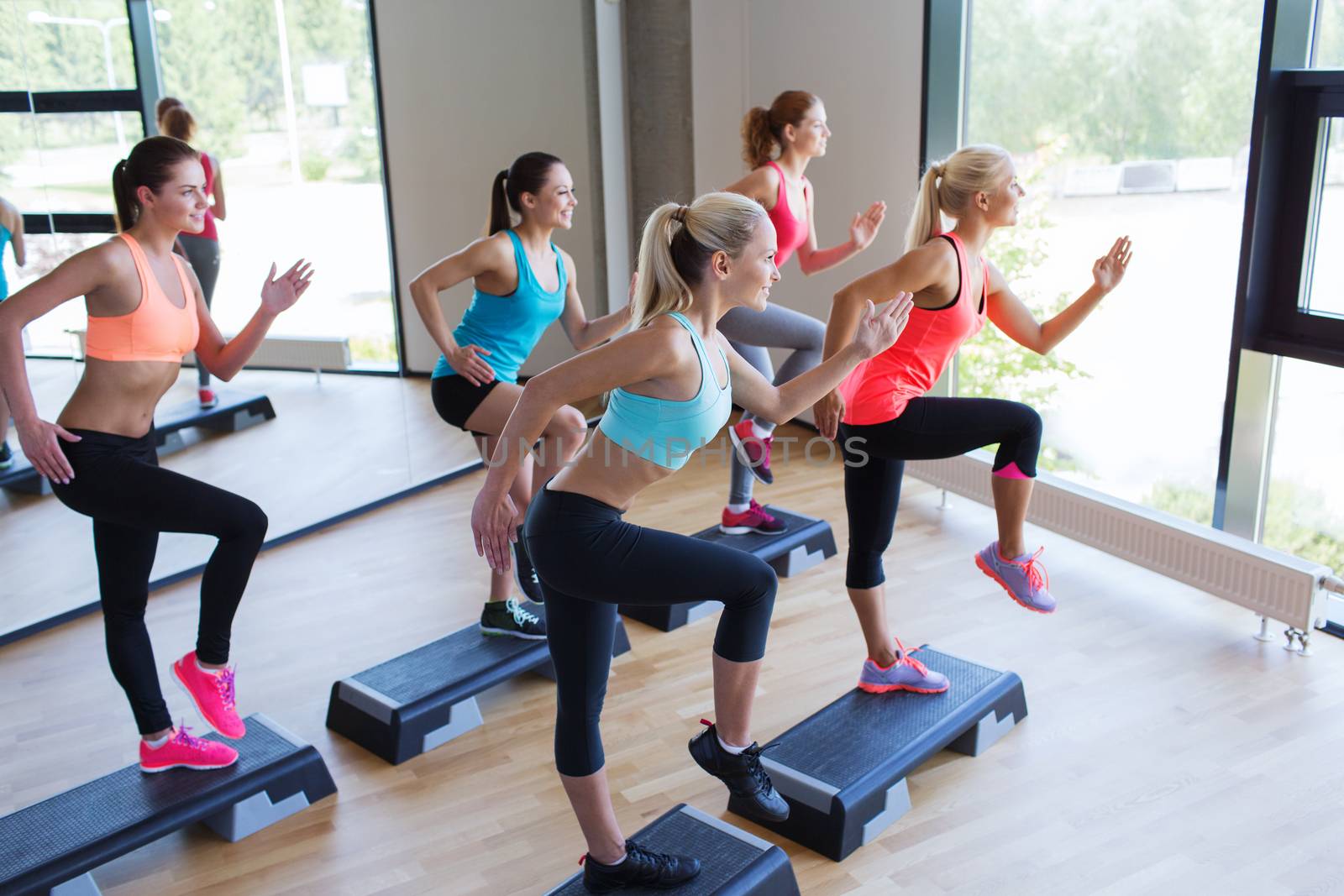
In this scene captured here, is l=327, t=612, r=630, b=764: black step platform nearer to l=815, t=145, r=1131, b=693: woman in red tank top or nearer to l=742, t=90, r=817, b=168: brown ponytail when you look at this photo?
l=815, t=145, r=1131, b=693: woman in red tank top

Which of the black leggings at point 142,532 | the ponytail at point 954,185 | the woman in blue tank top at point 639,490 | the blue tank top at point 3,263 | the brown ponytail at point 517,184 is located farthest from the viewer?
the blue tank top at point 3,263

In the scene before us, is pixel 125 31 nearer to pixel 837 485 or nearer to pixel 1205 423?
pixel 837 485

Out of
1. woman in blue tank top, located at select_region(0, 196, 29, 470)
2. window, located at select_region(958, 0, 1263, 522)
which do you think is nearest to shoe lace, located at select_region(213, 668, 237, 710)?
woman in blue tank top, located at select_region(0, 196, 29, 470)

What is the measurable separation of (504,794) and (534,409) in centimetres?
132

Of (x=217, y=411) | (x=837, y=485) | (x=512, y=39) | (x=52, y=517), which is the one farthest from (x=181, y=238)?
(x=837, y=485)

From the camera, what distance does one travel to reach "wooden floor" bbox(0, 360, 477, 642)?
13.0ft

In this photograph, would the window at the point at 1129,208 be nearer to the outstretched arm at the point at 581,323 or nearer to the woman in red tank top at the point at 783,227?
the woman in red tank top at the point at 783,227

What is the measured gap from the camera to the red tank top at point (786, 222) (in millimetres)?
3982

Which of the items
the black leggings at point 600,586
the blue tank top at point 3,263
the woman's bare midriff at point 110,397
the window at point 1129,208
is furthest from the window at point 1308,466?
the blue tank top at point 3,263

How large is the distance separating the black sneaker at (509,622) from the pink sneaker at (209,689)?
34.9 inches

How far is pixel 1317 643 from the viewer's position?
3.68 m

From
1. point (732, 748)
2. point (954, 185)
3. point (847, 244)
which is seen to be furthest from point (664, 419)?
point (847, 244)

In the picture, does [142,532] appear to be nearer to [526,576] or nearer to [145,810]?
[145,810]

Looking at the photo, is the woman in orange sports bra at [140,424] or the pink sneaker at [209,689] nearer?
the woman in orange sports bra at [140,424]
